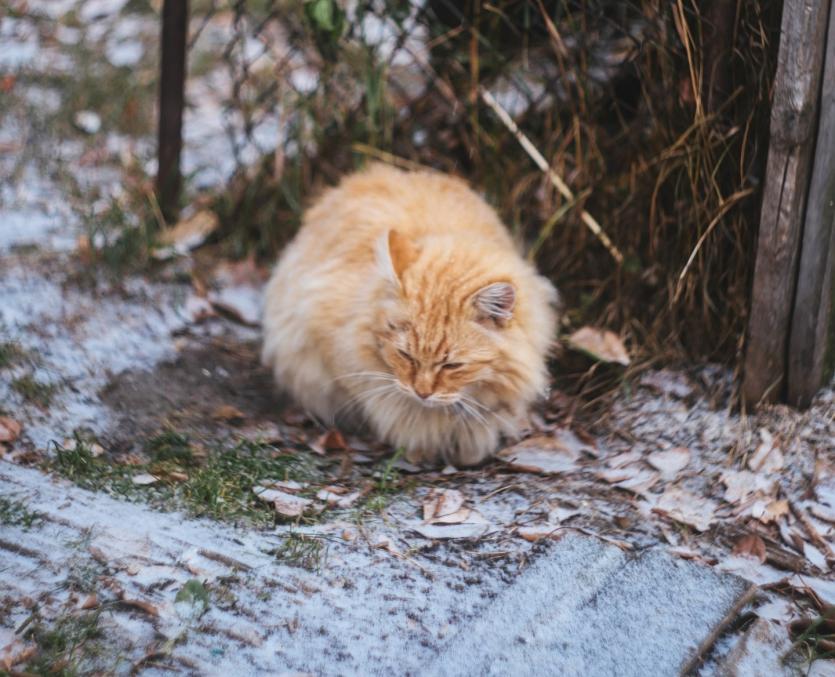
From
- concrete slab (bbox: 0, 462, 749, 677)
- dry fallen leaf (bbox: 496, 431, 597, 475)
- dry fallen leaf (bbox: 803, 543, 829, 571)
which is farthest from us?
dry fallen leaf (bbox: 496, 431, 597, 475)

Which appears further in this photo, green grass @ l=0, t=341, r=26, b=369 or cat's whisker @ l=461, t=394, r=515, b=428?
green grass @ l=0, t=341, r=26, b=369

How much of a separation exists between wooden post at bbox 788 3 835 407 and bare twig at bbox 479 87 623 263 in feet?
2.56

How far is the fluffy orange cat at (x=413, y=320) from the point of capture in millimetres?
2729

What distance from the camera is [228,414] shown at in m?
3.10

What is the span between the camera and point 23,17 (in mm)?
5602

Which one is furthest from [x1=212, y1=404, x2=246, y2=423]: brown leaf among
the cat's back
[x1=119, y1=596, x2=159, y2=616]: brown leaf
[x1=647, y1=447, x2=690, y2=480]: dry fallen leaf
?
[x1=647, y1=447, x2=690, y2=480]: dry fallen leaf

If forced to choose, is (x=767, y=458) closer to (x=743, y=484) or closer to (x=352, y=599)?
(x=743, y=484)

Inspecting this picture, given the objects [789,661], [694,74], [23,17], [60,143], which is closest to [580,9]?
[694,74]

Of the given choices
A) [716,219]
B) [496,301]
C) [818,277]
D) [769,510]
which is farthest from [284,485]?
[818,277]

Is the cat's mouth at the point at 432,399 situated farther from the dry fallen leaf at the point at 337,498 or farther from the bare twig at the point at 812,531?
the bare twig at the point at 812,531

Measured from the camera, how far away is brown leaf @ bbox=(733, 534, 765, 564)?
250cm

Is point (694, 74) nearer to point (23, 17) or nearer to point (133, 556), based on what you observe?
point (133, 556)

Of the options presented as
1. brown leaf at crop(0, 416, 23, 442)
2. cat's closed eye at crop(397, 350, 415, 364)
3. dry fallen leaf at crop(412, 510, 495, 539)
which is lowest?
dry fallen leaf at crop(412, 510, 495, 539)

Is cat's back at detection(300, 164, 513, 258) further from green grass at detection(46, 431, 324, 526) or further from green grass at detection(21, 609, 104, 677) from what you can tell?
green grass at detection(21, 609, 104, 677)
